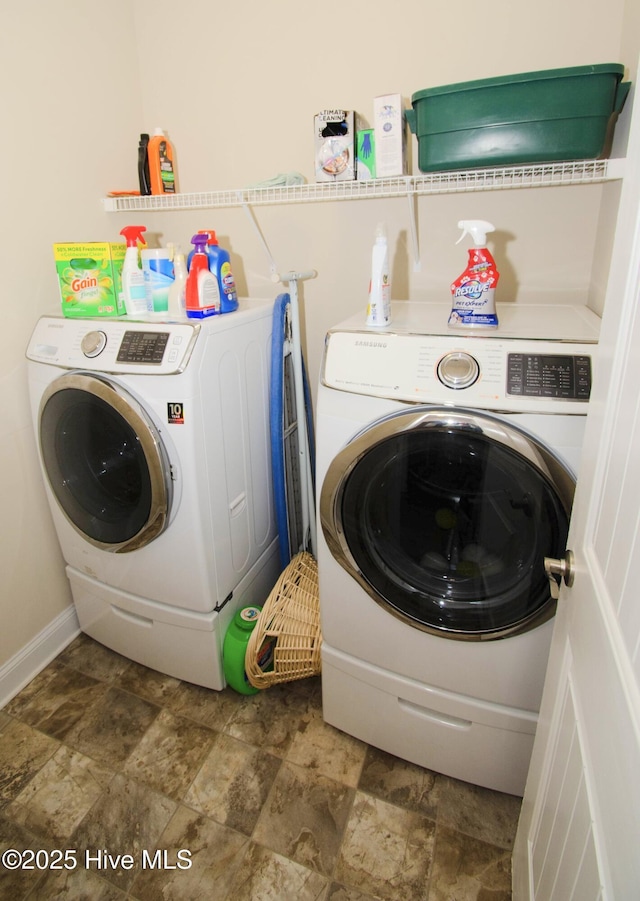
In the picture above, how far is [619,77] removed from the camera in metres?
1.11

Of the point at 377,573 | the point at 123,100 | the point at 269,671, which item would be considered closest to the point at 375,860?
the point at 269,671

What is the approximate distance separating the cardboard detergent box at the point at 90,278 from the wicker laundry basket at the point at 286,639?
101cm

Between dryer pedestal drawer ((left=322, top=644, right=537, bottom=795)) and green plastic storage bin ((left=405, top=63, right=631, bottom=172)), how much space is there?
129 centimetres

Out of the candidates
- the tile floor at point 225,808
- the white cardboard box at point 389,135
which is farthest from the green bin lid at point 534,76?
the tile floor at point 225,808

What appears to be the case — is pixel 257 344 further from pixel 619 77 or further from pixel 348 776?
pixel 348 776

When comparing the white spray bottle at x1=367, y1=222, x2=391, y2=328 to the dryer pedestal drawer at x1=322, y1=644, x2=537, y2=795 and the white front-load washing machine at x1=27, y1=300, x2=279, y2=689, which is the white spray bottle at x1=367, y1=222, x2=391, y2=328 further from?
the dryer pedestal drawer at x1=322, y1=644, x2=537, y2=795

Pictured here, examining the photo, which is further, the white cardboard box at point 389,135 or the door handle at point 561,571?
the white cardboard box at point 389,135

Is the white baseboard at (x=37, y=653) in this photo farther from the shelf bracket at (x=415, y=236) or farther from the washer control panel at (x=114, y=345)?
the shelf bracket at (x=415, y=236)

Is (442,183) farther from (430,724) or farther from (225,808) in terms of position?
(225,808)

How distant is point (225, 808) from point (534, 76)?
1888mm

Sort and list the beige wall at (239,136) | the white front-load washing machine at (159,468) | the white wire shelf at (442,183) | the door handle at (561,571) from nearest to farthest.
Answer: the door handle at (561,571)
the white wire shelf at (442,183)
the white front-load washing machine at (159,468)
the beige wall at (239,136)

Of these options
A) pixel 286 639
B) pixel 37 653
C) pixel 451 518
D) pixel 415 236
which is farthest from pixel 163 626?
pixel 415 236

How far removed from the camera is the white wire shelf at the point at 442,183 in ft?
4.04

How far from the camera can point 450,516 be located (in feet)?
3.83
